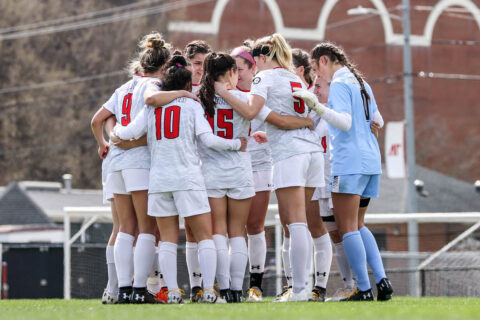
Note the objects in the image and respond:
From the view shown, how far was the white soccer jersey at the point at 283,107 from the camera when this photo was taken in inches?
332

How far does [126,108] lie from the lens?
343 inches

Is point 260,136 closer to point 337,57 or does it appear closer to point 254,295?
point 337,57


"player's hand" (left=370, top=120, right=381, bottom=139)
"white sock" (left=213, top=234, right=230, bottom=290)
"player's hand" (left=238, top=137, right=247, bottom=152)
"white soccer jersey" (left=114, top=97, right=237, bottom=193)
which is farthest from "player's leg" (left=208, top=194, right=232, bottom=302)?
"player's hand" (left=370, top=120, right=381, bottom=139)

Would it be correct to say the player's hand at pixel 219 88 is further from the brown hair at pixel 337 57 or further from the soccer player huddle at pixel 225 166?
the brown hair at pixel 337 57

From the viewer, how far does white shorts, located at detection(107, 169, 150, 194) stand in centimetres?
835

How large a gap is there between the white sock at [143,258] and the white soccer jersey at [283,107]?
3.86 ft

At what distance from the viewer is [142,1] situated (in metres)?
45.5

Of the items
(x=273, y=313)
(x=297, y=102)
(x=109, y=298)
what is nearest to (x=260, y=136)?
(x=297, y=102)

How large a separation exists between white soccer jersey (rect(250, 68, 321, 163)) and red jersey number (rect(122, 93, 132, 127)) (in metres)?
1.02

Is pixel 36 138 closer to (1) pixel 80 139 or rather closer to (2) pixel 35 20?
(1) pixel 80 139

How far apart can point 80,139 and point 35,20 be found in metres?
4.77

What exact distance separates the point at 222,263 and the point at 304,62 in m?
2.14

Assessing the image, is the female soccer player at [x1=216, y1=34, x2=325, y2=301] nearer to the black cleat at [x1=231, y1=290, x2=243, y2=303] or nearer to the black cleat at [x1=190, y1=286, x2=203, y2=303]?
the black cleat at [x1=231, y1=290, x2=243, y2=303]

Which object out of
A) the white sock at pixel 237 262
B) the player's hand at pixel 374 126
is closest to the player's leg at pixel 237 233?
the white sock at pixel 237 262
